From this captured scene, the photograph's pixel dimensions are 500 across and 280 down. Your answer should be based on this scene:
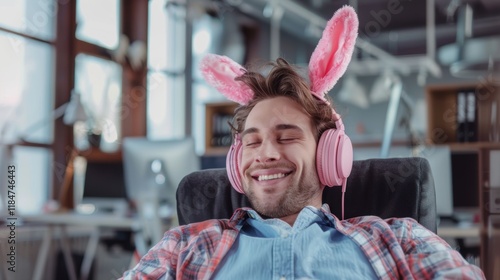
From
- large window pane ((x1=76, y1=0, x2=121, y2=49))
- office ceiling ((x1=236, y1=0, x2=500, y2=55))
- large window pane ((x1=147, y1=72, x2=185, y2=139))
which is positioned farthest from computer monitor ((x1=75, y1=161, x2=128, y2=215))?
office ceiling ((x1=236, y1=0, x2=500, y2=55))

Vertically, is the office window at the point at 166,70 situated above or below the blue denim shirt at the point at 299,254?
above

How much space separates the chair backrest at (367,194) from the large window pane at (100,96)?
2.79 meters

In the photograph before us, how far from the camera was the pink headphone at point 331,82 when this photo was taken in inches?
51.1

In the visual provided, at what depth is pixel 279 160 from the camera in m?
1.30

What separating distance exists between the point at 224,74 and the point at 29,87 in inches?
110

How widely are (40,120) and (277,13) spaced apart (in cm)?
318

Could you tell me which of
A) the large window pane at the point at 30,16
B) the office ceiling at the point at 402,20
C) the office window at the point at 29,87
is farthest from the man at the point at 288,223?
the office ceiling at the point at 402,20

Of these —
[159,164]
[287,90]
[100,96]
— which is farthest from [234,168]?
[100,96]

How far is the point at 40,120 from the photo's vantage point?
3.97m

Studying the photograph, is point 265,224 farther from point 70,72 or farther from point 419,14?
point 419,14

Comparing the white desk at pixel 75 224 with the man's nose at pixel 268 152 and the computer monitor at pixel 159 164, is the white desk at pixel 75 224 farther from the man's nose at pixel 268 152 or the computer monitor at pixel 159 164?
the man's nose at pixel 268 152

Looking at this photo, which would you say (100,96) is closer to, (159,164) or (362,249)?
(159,164)

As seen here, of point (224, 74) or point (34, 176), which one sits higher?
point (224, 74)

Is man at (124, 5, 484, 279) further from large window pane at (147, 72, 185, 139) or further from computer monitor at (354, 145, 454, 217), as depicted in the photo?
large window pane at (147, 72, 185, 139)
